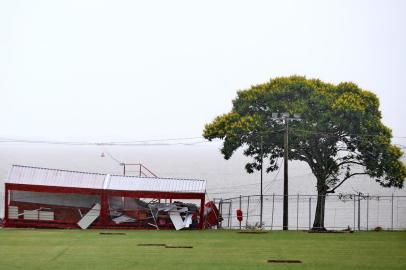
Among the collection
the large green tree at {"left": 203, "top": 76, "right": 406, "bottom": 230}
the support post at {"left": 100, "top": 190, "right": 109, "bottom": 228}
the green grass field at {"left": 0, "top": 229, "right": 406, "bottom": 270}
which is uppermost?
the large green tree at {"left": 203, "top": 76, "right": 406, "bottom": 230}

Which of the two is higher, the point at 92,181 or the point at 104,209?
the point at 92,181

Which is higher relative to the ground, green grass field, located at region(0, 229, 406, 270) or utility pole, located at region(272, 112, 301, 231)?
utility pole, located at region(272, 112, 301, 231)

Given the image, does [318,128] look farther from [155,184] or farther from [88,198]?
[88,198]

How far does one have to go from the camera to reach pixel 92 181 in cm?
4953

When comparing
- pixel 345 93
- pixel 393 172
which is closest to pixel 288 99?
pixel 345 93

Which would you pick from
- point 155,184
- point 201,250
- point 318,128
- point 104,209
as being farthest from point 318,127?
point 201,250

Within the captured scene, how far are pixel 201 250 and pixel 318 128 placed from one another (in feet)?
77.7

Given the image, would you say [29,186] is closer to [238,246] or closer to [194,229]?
[194,229]

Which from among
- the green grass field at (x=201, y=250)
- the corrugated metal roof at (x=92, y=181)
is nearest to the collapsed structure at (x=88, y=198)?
the corrugated metal roof at (x=92, y=181)

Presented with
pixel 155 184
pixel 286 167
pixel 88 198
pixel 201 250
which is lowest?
pixel 201 250

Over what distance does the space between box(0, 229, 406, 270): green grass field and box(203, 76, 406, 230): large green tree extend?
12198 millimetres

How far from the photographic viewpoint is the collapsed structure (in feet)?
160

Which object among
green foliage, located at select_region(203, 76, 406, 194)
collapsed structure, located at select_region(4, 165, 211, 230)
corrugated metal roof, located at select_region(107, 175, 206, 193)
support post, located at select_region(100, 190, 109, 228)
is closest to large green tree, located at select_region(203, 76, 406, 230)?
green foliage, located at select_region(203, 76, 406, 194)

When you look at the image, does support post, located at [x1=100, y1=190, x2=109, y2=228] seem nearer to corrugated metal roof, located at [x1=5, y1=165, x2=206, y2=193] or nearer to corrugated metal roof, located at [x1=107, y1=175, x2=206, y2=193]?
corrugated metal roof, located at [x1=5, y1=165, x2=206, y2=193]
